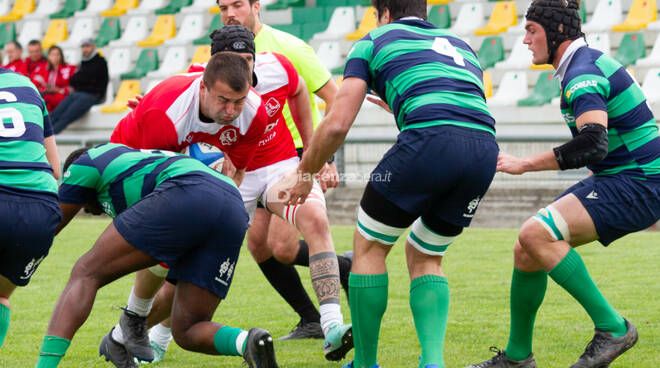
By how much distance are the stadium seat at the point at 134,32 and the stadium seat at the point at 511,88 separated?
313 inches

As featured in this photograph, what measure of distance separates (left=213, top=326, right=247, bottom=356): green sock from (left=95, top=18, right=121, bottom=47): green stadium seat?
1562cm

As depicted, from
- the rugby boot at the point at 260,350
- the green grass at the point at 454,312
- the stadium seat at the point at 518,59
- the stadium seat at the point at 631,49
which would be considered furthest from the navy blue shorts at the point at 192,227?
the stadium seat at the point at 518,59

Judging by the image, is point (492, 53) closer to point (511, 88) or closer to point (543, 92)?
point (511, 88)

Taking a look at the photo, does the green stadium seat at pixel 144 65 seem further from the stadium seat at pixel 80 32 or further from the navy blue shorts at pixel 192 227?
the navy blue shorts at pixel 192 227

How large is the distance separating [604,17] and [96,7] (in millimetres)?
10970

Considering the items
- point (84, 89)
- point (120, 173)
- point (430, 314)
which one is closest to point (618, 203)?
point (430, 314)

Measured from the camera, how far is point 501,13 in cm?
1529

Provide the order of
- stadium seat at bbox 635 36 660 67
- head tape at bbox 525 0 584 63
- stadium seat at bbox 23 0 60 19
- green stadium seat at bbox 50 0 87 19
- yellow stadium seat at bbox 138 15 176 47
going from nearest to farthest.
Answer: head tape at bbox 525 0 584 63 < stadium seat at bbox 635 36 660 67 < yellow stadium seat at bbox 138 15 176 47 < green stadium seat at bbox 50 0 87 19 < stadium seat at bbox 23 0 60 19

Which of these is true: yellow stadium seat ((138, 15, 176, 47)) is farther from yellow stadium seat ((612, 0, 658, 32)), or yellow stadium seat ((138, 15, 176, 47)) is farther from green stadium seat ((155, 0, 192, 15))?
yellow stadium seat ((612, 0, 658, 32))

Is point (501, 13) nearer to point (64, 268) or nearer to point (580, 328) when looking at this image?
point (64, 268)

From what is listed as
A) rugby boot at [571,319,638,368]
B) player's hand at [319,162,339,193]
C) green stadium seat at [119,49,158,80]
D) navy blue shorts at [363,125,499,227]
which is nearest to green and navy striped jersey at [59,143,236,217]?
navy blue shorts at [363,125,499,227]

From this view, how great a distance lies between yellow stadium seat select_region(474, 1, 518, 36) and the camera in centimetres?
1509

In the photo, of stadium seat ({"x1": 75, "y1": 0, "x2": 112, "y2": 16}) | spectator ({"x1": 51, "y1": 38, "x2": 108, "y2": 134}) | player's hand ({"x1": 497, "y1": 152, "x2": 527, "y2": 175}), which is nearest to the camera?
player's hand ({"x1": 497, "y1": 152, "x2": 527, "y2": 175})

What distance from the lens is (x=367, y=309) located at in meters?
4.30
